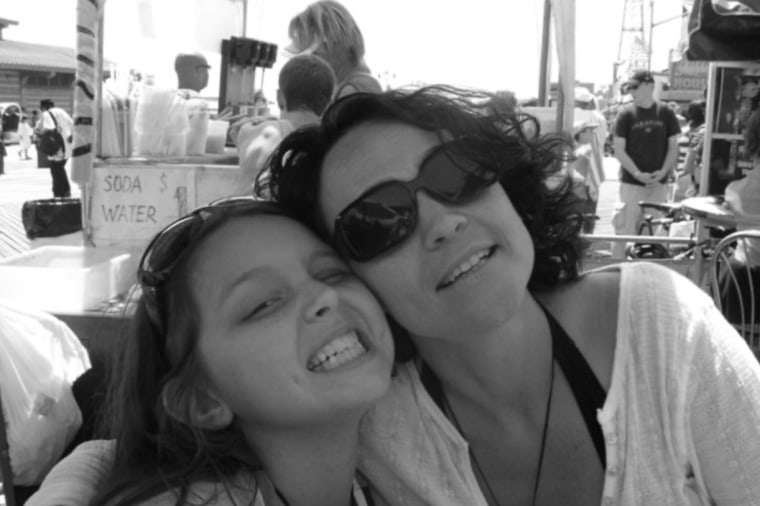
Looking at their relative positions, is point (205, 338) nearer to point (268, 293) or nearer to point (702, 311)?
point (268, 293)

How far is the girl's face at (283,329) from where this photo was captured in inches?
54.4

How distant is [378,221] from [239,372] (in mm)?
362

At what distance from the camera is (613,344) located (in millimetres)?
1518

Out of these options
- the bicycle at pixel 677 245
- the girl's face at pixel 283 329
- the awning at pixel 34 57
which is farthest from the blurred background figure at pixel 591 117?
the awning at pixel 34 57

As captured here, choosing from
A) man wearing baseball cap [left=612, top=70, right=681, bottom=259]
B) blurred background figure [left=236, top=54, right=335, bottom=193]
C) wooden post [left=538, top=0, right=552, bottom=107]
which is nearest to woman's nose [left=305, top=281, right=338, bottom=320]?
blurred background figure [left=236, top=54, right=335, bottom=193]

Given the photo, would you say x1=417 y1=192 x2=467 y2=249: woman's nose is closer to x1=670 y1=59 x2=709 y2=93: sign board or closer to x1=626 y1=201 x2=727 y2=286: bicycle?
x1=626 y1=201 x2=727 y2=286: bicycle

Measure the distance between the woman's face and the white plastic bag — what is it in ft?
3.73

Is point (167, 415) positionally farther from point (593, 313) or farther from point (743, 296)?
point (743, 296)

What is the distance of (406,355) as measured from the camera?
5.54 feet

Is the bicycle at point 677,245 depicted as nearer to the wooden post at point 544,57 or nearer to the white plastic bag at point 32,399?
the wooden post at point 544,57

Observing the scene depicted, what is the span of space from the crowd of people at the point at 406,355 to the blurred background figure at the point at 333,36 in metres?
2.61

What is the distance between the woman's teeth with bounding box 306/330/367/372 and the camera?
140 centimetres

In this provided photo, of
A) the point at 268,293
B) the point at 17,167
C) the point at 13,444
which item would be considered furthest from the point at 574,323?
the point at 17,167

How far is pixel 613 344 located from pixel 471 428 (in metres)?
0.35
